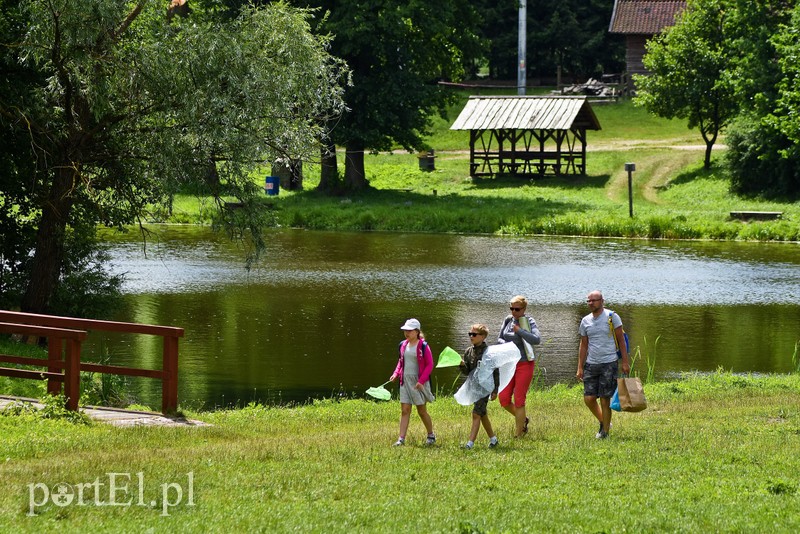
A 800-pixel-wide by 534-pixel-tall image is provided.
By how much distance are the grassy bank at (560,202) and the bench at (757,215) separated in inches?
19.2

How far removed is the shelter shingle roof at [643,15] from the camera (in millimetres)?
73938

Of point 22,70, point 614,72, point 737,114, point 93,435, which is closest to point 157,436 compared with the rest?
point 93,435

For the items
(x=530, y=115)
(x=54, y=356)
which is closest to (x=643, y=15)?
(x=530, y=115)

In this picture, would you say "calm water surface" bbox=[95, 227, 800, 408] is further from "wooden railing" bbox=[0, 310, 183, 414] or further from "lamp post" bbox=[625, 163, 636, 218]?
"wooden railing" bbox=[0, 310, 183, 414]

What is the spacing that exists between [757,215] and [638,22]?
30676mm

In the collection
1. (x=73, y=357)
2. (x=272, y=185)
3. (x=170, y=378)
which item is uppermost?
(x=272, y=185)

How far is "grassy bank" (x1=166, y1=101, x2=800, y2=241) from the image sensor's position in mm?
46125

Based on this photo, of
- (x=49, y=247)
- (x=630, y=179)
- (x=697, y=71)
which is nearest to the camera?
(x=49, y=247)

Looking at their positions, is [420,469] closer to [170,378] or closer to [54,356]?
[170,378]

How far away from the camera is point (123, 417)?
1555 cm

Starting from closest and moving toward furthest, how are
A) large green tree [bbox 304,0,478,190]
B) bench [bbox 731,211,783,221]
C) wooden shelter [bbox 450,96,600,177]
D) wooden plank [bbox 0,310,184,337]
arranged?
1. wooden plank [bbox 0,310,184,337]
2. bench [bbox 731,211,783,221]
3. large green tree [bbox 304,0,478,190]
4. wooden shelter [bbox 450,96,600,177]

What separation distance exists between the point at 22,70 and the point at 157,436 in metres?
12.4

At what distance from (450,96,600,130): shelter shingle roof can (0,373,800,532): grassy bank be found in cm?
4179

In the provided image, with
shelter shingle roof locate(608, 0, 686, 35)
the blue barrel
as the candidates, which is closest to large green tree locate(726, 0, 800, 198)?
shelter shingle roof locate(608, 0, 686, 35)
